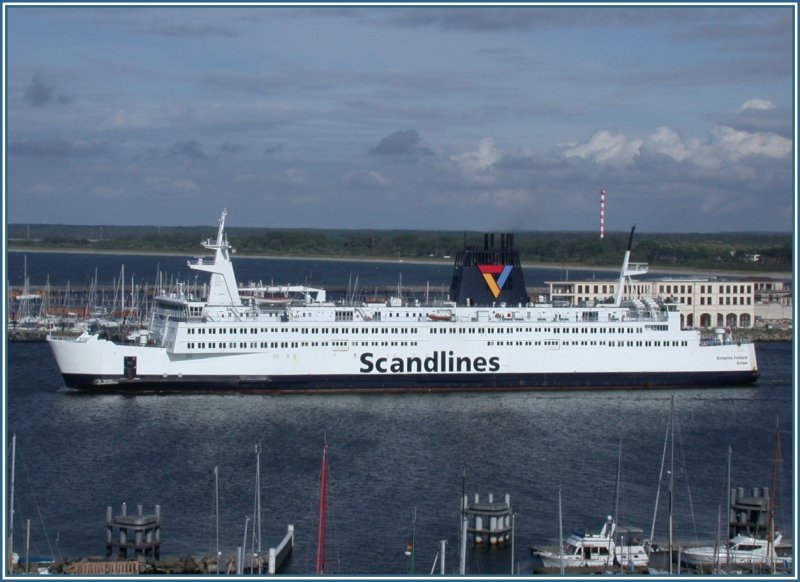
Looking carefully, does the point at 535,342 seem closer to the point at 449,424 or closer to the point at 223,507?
the point at 449,424

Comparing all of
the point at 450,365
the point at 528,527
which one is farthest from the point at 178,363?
the point at 528,527

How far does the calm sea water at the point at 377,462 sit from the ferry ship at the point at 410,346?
25.1 inches

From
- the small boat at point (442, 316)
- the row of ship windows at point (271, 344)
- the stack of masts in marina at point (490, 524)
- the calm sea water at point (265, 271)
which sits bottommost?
the stack of masts in marina at point (490, 524)

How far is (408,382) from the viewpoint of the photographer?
1396 inches

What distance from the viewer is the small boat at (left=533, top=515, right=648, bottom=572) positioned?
1967 centimetres

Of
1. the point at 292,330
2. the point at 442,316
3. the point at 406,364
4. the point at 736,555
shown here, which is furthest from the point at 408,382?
the point at 736,555

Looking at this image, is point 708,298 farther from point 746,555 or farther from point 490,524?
point 746,555

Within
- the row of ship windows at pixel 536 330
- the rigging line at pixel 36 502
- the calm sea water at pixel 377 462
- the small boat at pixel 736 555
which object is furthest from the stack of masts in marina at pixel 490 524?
the row of ship windows at pixel 536 330

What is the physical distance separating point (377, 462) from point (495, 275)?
11.9 meters

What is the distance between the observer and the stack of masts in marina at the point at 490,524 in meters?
20.9

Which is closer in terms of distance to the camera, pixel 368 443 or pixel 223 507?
pixel 223 507

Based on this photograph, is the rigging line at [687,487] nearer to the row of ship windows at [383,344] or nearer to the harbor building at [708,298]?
the row of ship windows at [383,344]

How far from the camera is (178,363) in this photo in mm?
34344

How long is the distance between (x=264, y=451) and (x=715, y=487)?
8429 millimetres
